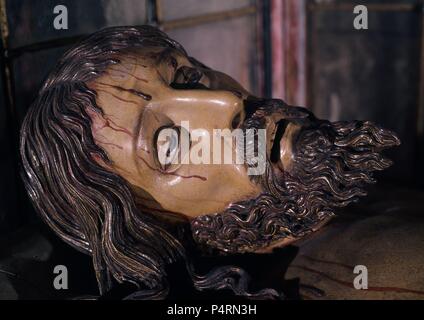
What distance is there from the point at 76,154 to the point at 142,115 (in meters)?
0.24

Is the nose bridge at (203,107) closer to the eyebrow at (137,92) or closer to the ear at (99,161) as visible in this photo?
the eyebrow at (137,92)

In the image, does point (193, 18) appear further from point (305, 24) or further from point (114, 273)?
point (114, 273)

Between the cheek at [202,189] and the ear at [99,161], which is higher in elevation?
the ear at [99,161]

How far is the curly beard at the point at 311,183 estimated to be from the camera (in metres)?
2.23

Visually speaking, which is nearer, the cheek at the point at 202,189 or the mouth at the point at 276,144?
the cheek at the point at 202,189

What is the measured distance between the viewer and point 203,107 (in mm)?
2094

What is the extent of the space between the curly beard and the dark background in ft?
2.75

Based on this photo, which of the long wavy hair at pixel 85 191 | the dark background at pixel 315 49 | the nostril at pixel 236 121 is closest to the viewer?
the long wavy hair at pixel 85 191

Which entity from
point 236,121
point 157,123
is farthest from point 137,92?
point 236,121

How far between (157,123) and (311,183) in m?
0.57

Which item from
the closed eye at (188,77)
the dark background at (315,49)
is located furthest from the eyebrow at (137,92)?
the dark background at (315,49)

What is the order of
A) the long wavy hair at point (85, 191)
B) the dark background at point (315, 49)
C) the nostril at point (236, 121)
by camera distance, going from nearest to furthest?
the long wavy hair at point (85, 191)
the nostril at point (236, 121)
the dark background at point (315, 49)

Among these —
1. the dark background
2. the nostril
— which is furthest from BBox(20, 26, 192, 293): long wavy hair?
the dark background

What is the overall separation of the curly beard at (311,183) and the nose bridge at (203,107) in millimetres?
151
